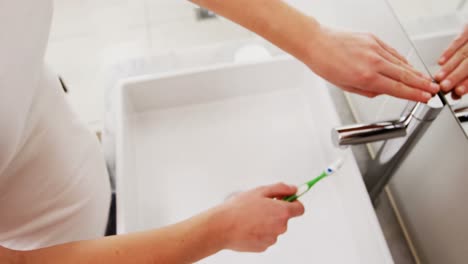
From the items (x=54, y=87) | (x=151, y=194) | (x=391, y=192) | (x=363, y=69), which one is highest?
(x=54, y=87)

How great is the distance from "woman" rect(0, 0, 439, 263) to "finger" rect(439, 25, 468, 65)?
0.05 m

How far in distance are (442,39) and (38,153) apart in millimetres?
592

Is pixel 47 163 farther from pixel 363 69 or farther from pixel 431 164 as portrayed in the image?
pixel 431 164

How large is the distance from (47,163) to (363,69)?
44 cm

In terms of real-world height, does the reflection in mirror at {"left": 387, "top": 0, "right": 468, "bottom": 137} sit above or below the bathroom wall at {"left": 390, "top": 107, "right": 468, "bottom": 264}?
above

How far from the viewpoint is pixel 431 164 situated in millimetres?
563

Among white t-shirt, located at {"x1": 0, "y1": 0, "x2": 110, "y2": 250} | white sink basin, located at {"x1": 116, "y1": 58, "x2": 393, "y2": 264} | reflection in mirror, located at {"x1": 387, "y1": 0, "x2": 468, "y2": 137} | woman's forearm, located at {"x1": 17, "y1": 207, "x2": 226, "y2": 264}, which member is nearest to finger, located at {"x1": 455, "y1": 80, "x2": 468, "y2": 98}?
reflection in mirror, located at {"x1": 387, "y1": 0, "x2": 468, "y2": 137}

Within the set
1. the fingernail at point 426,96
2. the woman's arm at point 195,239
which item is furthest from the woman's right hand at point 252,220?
the fingernail at point 426,96

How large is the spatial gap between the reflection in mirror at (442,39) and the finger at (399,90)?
0.09 feet

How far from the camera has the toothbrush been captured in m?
0.52

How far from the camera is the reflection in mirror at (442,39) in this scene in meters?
0.42

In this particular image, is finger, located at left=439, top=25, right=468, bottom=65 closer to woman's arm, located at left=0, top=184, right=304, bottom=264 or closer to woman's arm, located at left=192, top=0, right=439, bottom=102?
woman's arm, located at left=192, top=0, right=439, bottom=102

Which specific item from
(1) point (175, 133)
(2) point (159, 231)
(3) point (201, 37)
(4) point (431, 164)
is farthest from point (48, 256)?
(3) point (201, 37)

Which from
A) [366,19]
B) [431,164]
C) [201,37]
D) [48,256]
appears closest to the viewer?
[48,256]
